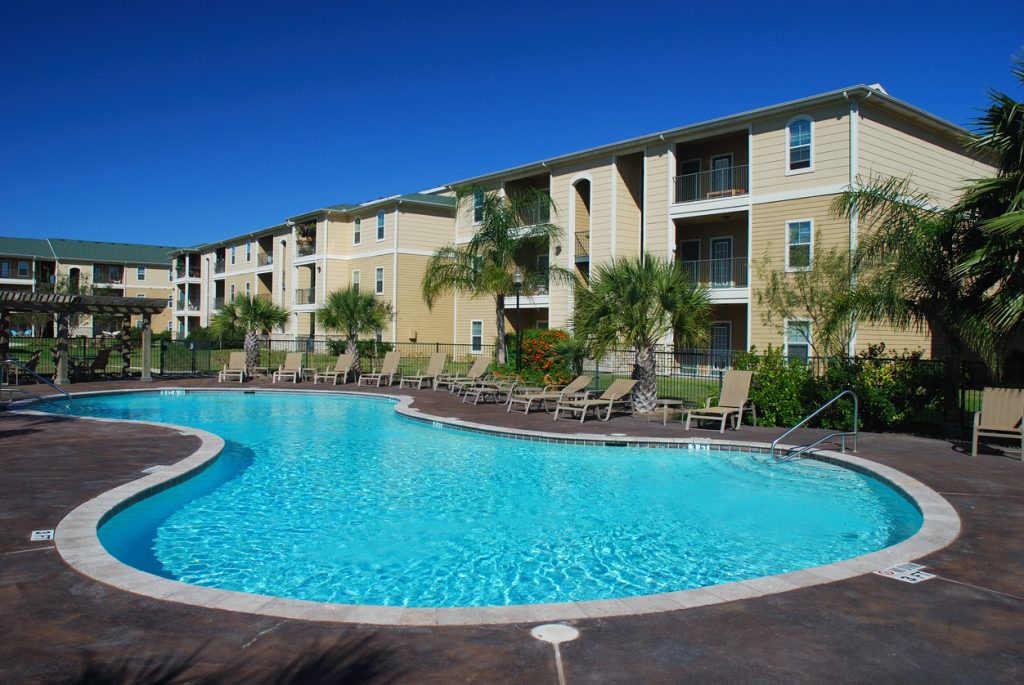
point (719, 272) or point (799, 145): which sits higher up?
point (799, 145)

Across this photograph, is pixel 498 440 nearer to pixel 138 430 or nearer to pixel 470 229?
pixel 138 430

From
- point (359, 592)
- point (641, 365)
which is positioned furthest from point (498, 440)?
point (359, 592)

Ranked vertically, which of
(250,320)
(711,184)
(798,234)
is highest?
(711,184)

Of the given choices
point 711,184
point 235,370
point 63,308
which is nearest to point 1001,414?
point 711,184

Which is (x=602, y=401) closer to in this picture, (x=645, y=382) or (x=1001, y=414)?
(x=645, y=382)

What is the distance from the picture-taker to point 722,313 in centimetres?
2691

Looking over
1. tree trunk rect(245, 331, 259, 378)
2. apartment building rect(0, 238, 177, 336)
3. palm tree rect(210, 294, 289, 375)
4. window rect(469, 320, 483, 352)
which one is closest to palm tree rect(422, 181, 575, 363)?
palm tree rect(210, 294, 289, 375)

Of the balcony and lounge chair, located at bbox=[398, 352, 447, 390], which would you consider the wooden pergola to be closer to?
lounge chair, located at bbox=[398, 352, 447, 390]

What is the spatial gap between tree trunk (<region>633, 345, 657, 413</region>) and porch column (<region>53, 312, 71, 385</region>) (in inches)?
672

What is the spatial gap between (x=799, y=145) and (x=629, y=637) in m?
21.6

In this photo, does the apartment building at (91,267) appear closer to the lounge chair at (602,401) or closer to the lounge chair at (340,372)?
the lounge chair at (340,372)

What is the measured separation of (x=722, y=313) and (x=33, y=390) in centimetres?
2213

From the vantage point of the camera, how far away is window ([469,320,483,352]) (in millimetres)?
33969

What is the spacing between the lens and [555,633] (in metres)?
4.29
